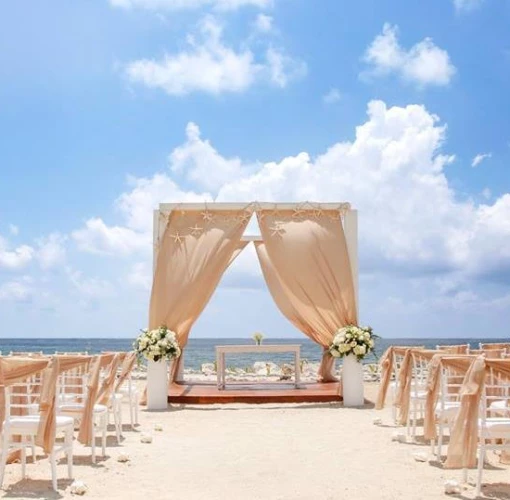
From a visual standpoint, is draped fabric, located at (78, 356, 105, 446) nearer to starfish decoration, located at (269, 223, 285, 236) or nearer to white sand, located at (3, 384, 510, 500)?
white sand, located at (3, 384, 510, 500)

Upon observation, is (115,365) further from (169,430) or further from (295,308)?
(295,308)

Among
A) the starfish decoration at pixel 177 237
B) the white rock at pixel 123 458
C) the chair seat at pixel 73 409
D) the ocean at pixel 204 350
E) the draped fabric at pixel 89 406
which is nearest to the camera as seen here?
the draped fabric at pixel 89 406

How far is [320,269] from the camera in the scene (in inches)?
438

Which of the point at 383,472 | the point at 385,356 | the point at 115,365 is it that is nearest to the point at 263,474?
the point at 383,472

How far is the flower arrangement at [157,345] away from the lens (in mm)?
10539

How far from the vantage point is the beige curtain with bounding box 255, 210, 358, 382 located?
36.3 feet

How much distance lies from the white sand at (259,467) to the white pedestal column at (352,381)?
1.55 m

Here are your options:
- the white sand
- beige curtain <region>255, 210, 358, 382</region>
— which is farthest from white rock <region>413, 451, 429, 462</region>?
beige curtain <region>255, 210, 358, 382</region>

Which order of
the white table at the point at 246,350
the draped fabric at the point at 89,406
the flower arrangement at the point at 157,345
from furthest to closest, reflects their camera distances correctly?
the white table at the point at 246,350 → the flower arrangement at the point at 157,345 → the draped fabric at the point at 89,406

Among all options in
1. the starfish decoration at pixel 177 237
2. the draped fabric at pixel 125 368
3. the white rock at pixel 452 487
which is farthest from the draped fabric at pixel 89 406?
the starfish decoration at pixel 177 237

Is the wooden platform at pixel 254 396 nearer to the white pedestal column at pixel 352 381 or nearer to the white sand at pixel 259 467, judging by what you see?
the white pedestal column at pixel 352 381

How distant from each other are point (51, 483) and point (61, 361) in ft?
3.27

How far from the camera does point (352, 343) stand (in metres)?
10.6

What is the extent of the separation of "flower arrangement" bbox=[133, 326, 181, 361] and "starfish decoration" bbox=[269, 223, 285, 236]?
2338mm
